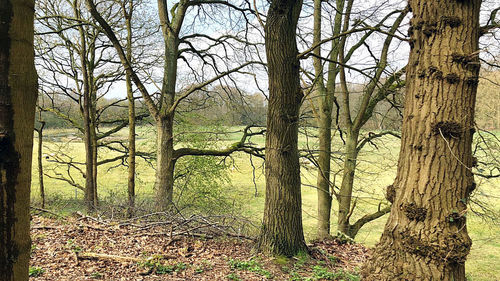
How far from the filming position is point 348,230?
9570mm

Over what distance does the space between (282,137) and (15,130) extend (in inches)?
152

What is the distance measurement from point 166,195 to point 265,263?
4.94m

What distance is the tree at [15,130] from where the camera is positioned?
1.35 meters

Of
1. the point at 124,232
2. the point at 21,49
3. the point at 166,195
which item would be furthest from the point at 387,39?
the point at 21,49

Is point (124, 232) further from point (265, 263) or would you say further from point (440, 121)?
point (440, 121)

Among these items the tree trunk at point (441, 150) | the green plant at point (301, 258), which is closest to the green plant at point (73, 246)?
the green plant at point (301, 258)

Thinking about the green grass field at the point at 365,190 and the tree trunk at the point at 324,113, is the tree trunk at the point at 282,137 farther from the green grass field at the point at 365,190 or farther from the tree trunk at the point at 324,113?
the tree trunk at the point at 324,113

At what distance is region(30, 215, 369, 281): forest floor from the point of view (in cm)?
412

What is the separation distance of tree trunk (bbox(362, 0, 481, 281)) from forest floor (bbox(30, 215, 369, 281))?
1935 millimetres

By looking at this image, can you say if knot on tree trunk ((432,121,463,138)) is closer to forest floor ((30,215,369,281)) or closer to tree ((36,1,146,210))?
forest floor ((30,215,369,281))

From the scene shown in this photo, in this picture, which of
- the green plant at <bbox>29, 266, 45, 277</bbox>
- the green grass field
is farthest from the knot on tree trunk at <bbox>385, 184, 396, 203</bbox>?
the green plant at <bbox>29, 266, 45, 277</bbox>

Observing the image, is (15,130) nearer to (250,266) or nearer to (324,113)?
(250,266)

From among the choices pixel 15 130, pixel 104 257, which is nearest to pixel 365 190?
pixel 104 257

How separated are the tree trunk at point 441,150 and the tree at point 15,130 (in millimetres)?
2634
